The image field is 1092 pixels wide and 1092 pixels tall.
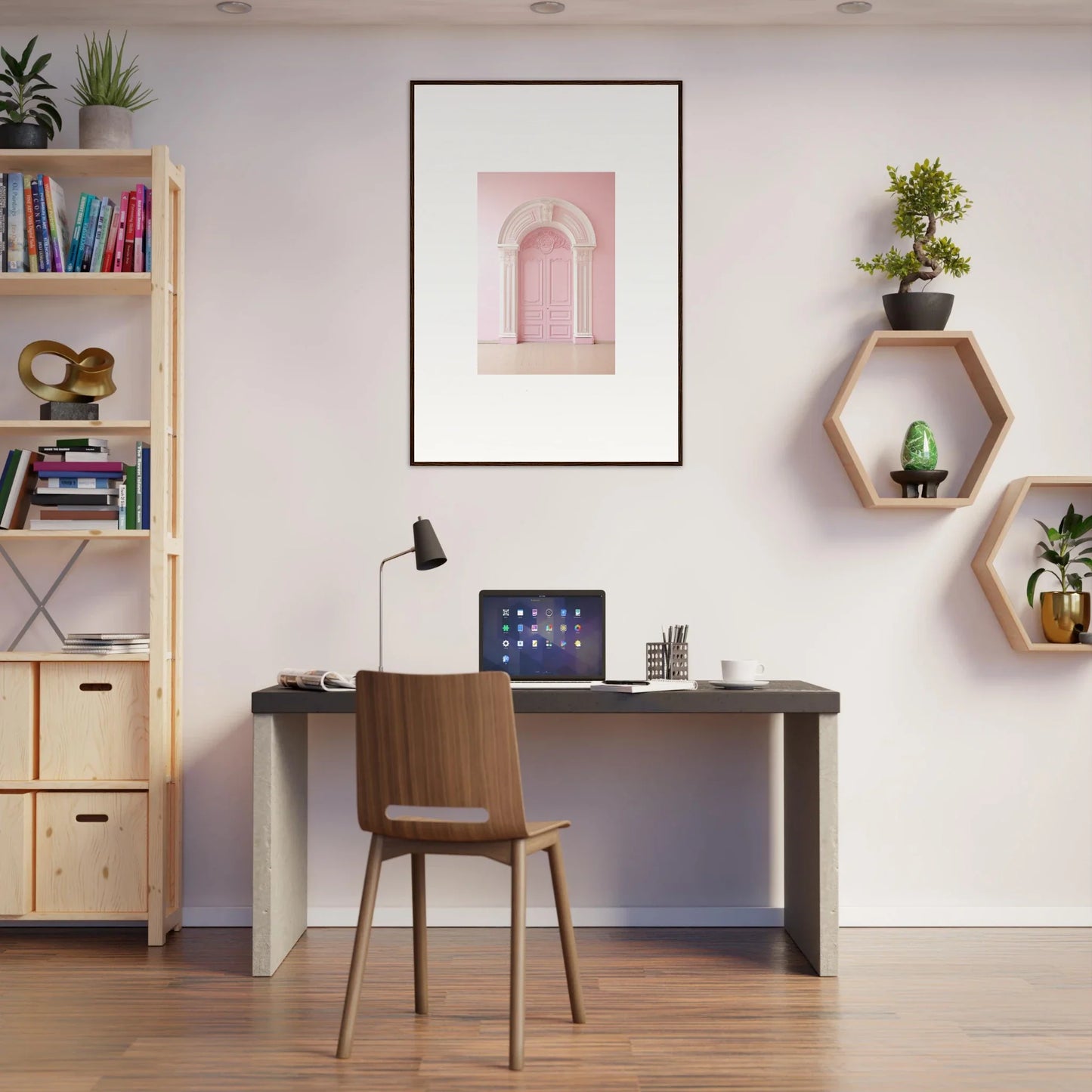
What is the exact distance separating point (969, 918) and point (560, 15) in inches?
123

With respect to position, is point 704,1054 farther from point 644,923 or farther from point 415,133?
point 415,133

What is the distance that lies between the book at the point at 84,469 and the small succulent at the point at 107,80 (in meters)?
1.10

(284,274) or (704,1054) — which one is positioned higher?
(284,274)

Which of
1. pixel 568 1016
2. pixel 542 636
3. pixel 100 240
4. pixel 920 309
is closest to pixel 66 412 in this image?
pixel 100 240

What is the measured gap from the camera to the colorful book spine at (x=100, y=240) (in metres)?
3.54

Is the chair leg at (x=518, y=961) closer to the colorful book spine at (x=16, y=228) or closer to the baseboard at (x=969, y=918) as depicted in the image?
the baseboard at (x=969, y=918)

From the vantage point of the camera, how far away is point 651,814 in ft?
12.1

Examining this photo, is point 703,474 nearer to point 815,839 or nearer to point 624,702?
point 624,702

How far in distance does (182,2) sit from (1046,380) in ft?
9.73

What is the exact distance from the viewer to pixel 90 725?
136 inches

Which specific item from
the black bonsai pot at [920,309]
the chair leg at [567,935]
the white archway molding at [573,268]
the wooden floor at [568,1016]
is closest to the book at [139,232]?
the white archway molding at [573,268]

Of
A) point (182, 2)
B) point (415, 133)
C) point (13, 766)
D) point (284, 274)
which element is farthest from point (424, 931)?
point (182, 2)

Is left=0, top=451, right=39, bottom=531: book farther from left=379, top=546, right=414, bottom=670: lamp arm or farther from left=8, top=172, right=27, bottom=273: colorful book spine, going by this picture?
left=379, top=546, right=414, bottom=670: lamp arm

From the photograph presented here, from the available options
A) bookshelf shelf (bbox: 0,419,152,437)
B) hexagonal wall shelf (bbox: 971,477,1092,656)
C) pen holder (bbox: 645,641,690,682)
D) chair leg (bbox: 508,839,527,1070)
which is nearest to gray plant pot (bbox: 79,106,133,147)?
bookshelf shelf (bbox: 0,419,152,437)
